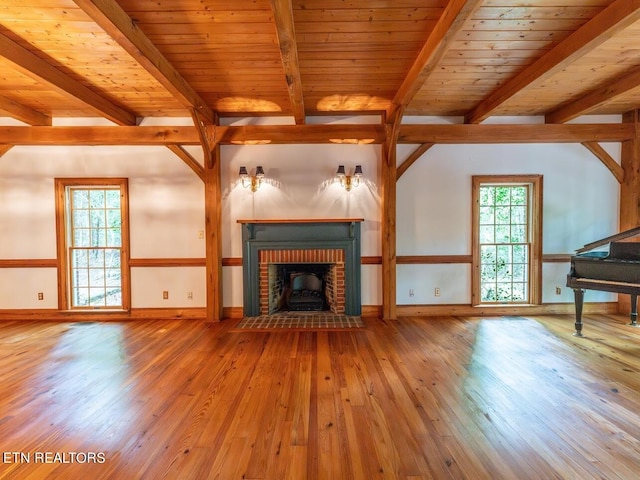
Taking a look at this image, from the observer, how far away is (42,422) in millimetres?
2057

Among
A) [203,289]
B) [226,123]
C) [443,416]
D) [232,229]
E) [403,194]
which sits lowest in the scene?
[443,416]

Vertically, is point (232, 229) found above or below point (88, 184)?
below

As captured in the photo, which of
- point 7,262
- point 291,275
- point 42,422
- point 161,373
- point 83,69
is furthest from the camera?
point 291,275

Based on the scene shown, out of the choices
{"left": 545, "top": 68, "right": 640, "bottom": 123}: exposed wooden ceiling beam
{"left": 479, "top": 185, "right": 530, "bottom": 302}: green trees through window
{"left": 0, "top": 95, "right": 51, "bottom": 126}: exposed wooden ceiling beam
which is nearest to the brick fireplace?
{"left": 479, "top": 185, "right": 530, "bottom": 302}: green trees through window

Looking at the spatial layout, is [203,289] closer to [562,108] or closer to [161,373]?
[161,373]

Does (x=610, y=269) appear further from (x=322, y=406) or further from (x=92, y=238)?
(x=92, y=238)

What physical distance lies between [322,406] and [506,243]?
3.88 metres

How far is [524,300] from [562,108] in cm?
281

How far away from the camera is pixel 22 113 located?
155 inches

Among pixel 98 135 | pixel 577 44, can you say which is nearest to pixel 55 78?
pixel 98 135

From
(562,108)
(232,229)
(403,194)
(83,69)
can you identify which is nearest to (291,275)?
(232,229)

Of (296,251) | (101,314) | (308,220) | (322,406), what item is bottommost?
(322,406)

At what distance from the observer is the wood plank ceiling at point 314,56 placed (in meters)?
2.30

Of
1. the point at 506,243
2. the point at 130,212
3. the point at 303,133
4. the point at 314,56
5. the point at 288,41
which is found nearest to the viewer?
the point at 288,41
